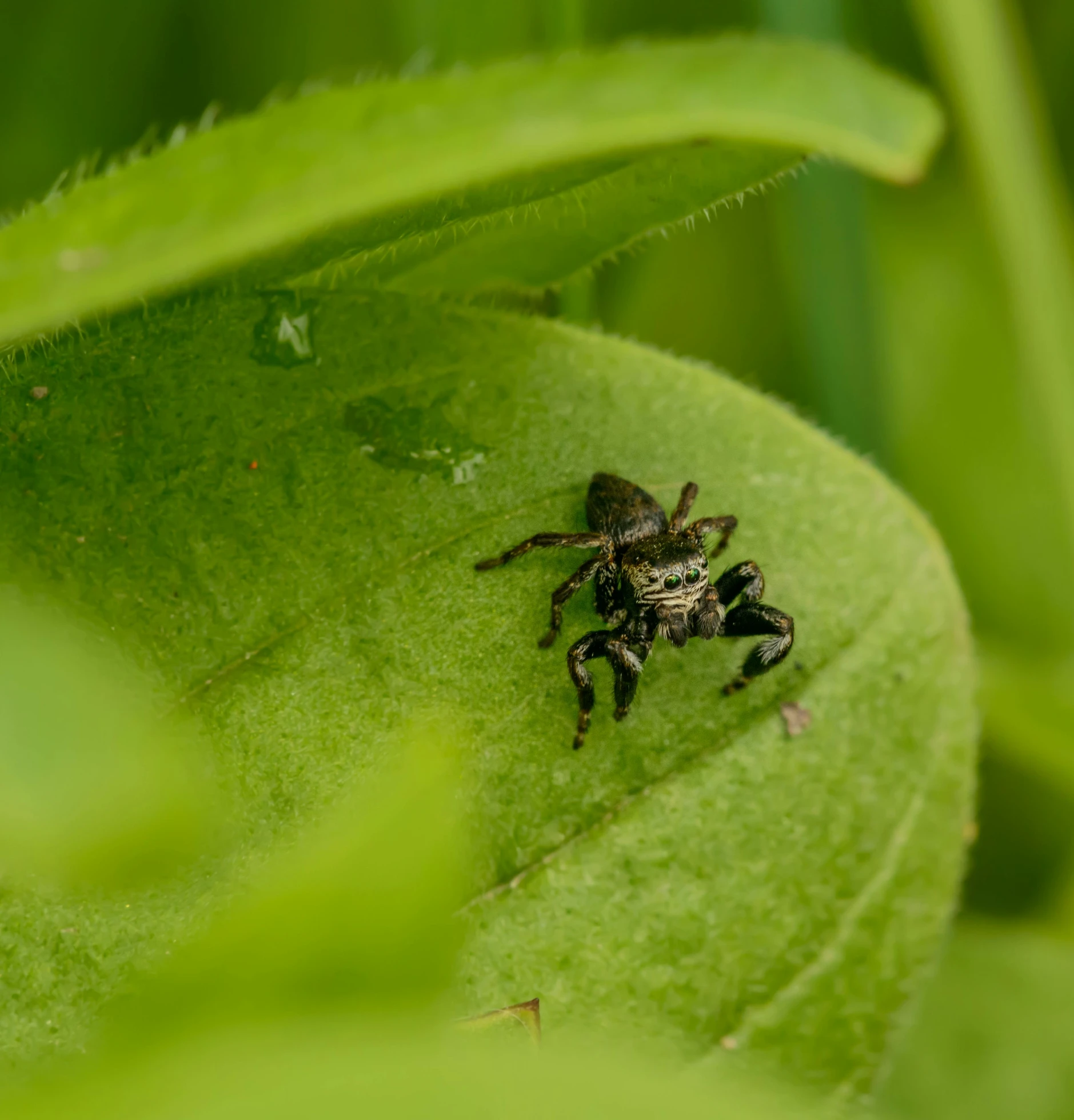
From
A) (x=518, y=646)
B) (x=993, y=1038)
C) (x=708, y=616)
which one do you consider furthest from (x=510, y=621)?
(x=993, y=1038)

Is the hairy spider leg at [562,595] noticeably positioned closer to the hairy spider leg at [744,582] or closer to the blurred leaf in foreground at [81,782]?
the hairy spider leg at [744,582]

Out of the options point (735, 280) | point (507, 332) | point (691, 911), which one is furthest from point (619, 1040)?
point (735, 280)

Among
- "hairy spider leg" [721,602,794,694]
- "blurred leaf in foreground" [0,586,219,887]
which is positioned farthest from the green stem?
"blurred leaf in foreground" [0,586,219,887]

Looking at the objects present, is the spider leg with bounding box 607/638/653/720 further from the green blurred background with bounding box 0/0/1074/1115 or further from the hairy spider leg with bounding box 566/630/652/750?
the green blurred background with bounding box 0/0/1074/1115

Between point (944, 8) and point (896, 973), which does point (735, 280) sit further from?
point (896, 973)

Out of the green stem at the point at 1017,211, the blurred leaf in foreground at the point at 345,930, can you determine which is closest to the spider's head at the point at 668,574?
the green stem at the point at 1017,211

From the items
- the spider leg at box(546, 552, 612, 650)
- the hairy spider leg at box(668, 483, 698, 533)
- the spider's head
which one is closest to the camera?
the spider leg at box(546, 552, 612, 650)
